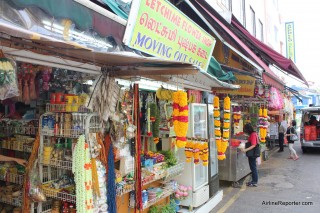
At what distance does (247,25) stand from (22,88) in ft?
43.6

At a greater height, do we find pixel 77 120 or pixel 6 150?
pixel 77 120

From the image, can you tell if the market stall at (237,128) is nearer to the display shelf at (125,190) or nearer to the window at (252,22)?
the display shelf at (125,190)

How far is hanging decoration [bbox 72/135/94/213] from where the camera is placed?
3.10m

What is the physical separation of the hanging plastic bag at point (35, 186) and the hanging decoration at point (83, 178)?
62 centimetres

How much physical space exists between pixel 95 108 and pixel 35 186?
119 centimetres

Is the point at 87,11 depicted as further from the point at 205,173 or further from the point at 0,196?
the point at 205,173

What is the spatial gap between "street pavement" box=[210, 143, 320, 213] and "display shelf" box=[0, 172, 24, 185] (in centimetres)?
410

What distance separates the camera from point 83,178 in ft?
10.2

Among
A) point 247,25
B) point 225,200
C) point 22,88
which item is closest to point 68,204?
point 22,88

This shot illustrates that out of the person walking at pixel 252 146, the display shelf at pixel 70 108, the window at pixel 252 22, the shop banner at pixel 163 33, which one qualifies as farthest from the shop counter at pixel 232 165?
the window at pixel 252 22

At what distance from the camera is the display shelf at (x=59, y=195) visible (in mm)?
3338

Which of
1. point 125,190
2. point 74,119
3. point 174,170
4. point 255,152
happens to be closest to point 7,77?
point 74,119

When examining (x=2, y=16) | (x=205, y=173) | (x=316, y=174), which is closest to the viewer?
(x=2, y=16)

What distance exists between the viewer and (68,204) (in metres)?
3.64
